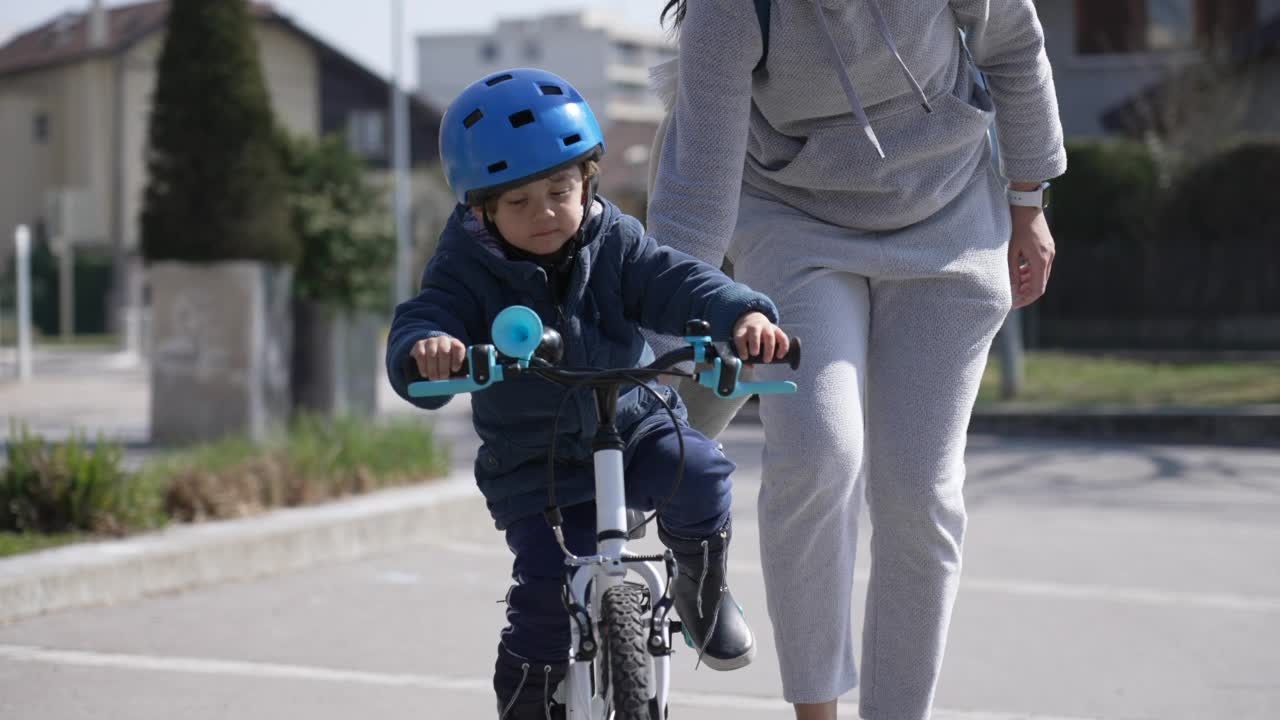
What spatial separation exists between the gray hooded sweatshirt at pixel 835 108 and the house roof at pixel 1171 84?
75.5 feet

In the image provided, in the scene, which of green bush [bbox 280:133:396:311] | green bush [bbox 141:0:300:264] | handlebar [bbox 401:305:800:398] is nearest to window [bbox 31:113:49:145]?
green bush [bbox 280:133:396:311]

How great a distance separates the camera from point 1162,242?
22266 millimetres

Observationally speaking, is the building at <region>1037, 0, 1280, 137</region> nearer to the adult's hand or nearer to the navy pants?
the adult's hand

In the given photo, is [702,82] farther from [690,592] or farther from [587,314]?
[690,592]

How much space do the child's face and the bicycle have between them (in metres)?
0.38

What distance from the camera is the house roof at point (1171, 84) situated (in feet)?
83.9

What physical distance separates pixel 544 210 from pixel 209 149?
9476mm

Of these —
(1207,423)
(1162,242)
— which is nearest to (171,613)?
(1207,423)

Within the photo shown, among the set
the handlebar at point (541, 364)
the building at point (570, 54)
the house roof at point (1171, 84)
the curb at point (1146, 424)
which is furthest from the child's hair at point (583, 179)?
the building at point (570, 54)

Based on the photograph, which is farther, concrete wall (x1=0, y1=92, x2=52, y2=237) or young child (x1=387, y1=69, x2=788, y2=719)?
concrete wall (x1=0, y1=92, x2=52, y2=237)

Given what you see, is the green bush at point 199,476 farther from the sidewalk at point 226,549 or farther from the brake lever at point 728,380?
the brake lever at point 728,380

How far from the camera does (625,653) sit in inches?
106

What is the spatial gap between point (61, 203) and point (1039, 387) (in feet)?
69.1

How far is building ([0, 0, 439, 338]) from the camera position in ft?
171
